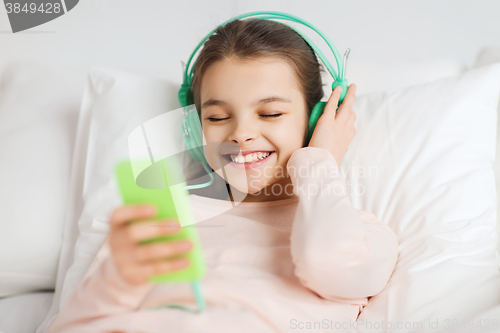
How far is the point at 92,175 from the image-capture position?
3.37 feet

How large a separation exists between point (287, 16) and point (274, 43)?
0.07 m

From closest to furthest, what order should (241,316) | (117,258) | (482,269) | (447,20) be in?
(117,258)
(241,316)
(482,269)
(447,20)

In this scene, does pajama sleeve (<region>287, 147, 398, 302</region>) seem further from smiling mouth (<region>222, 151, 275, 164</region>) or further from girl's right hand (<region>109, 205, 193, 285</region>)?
girl's right hand (<region>109, 205, 193, 285</region>)

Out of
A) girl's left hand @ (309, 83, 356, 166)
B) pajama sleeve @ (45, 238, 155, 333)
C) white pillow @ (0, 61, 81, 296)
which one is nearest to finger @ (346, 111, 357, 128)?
girl's left hand @ (309, 83, 356, 166)

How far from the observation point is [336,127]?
0.88 m

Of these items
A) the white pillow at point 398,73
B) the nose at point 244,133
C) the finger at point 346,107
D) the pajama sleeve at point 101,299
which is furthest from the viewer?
the white pillow at point 398,73

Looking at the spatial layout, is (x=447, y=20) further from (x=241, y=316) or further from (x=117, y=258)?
(x=117, y=258)

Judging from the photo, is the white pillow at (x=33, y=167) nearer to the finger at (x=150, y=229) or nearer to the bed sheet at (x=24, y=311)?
the bed sheet at (x=24, y=311)

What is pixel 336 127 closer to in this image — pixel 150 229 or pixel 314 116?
pixel 314 116

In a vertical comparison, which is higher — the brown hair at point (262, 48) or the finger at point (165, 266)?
the brown hair at point (262, 48)

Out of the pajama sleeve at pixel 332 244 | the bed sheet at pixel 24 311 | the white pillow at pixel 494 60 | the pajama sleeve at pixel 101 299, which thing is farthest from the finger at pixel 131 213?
the white pillow at pixel 494 60

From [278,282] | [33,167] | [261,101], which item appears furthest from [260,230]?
[33,167]

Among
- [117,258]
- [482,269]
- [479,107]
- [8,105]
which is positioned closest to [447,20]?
[479,107]

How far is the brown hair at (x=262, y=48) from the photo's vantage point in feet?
2.87
